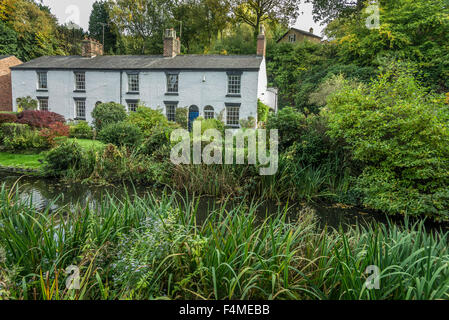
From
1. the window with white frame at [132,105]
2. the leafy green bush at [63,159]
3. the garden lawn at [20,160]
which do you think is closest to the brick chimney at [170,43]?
the window with white frame at [132,105]

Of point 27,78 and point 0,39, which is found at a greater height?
point 0,39

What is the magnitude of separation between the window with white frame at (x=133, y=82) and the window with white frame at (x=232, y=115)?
786 centimetres

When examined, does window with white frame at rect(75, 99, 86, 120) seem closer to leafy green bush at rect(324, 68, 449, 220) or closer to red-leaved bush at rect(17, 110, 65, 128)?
red-leaved bush at rect(17, 110, 65, 128)

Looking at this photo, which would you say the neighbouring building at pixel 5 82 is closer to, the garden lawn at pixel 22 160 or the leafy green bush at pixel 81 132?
the leafy green bush at pixel 81 132

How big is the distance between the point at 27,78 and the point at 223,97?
58.0 ft

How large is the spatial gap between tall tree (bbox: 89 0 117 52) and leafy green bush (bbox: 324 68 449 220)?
33181 millimetres

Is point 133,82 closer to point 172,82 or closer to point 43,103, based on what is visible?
point 172,82

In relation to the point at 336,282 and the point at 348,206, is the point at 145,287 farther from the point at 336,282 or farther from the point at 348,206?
the point at 348,206

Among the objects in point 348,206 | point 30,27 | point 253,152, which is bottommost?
point 348,206

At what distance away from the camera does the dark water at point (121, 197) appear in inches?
263

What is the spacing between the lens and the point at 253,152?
841cm

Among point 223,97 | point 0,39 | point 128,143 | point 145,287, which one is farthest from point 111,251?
point 0,39

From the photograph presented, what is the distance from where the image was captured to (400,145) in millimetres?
6945

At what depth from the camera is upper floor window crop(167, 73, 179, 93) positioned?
21.9 meters
